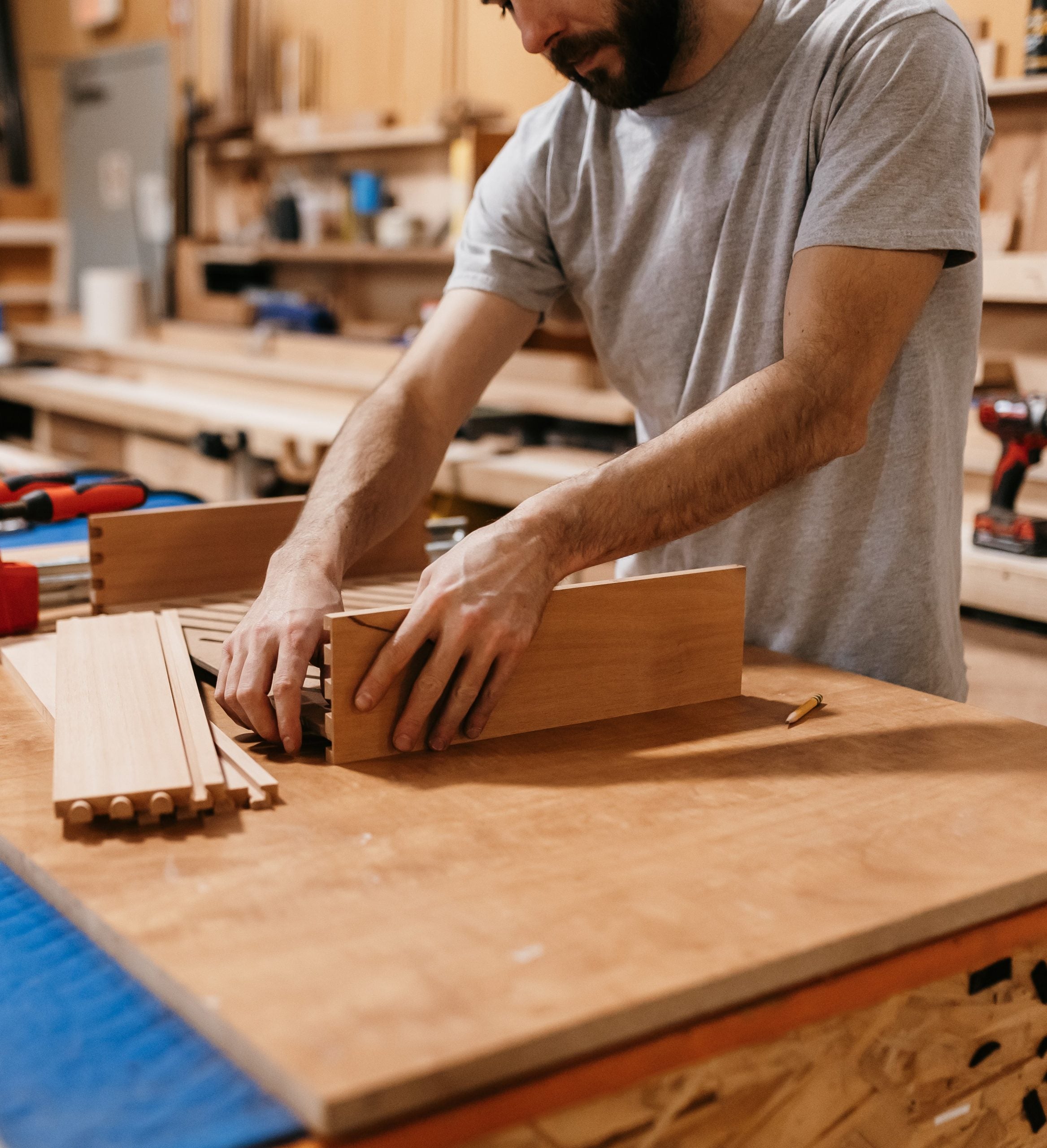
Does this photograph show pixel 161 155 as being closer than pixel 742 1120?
No

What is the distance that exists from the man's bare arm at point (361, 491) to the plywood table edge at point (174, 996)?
23cm

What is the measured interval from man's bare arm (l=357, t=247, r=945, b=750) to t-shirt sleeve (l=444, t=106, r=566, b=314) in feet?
1.32

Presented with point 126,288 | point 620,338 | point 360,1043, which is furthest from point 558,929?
point 126,288

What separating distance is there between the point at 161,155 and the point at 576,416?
2957 millimetres

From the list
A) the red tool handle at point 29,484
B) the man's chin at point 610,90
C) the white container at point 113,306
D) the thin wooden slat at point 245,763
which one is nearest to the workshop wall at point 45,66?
the white container at point 113,306

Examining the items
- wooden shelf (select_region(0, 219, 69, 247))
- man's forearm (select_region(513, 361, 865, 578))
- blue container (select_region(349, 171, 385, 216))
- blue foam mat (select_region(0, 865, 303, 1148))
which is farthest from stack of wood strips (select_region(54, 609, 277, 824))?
wooden shelf (select_region(0, 219, 69, 247))

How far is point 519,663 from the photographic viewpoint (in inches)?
38.1

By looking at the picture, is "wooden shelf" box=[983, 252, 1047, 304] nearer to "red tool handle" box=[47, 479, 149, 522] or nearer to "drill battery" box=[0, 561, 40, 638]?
"red tool handle" box=[47, 479, 149, 522]

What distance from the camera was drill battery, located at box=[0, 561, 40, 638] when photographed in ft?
4.02

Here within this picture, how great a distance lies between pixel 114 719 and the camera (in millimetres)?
900

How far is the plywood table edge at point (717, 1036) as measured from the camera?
54 centimetres

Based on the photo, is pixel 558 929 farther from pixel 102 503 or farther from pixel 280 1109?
pixel 102 503

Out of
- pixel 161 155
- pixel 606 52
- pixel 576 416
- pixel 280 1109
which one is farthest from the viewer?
pixel 161 155

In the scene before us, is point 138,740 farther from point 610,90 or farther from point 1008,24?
point 1008,24
